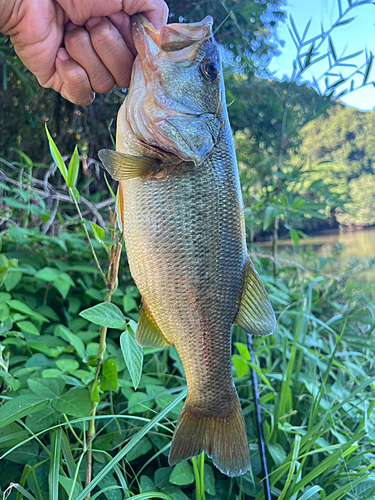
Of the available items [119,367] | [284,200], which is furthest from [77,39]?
[284,200]

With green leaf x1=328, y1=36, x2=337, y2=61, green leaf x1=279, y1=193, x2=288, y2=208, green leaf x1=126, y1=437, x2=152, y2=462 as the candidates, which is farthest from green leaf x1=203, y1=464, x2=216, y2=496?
green leaf x1=328, y1=36, x2=337, y2=61

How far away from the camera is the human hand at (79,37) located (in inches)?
36.6

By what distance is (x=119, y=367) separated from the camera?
1.14 m

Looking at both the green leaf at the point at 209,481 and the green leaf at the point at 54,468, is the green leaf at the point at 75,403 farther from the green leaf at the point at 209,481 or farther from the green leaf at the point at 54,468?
the green leaf at the point at 209,481

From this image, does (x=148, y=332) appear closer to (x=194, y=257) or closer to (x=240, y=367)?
(x=194, y=257)

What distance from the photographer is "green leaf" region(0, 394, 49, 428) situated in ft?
2.28

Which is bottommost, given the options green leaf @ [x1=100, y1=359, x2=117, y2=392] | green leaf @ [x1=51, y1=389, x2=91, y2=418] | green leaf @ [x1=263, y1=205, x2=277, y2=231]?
green leaf @ [x1=51, y1=389, x2=91, y2=418]

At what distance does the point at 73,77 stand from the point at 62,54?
92mm

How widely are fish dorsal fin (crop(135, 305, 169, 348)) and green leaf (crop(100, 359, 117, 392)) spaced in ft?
0.31

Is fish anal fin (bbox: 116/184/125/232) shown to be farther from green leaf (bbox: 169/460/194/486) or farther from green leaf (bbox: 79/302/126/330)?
green leaf (bbox: 169/460/194/486)

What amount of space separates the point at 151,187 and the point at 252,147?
3.62 meters

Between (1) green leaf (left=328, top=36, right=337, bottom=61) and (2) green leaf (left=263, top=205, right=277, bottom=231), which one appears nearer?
(1) green leaf (left=328, top=36, right=337, bottom=61)

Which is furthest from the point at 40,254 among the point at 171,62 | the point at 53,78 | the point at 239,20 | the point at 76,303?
the point at 239,20

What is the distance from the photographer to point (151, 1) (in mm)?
902
